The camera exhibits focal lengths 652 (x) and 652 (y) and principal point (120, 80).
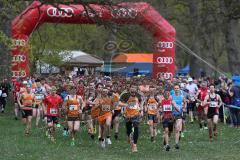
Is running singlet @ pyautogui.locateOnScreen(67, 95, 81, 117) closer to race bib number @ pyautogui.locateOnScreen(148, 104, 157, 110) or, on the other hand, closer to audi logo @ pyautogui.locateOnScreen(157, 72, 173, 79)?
race bib number @ pyautogui.locateOnScreen(148, 104, 157, 110)

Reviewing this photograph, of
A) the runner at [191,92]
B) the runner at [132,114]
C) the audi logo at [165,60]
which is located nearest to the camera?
the runner at [132,114]

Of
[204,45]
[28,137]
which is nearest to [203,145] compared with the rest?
[28,137]

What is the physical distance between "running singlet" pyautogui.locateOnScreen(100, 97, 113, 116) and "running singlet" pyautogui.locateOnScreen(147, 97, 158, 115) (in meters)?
2.10

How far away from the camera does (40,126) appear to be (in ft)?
86.1

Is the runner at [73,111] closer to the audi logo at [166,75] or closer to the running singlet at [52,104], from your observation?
the running singlet at [52,104]

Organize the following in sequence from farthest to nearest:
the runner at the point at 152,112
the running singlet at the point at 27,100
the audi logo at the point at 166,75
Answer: the audi logo at the point at 166,75, the running singlet at the point at 27,100, the runner at the point at 152,112

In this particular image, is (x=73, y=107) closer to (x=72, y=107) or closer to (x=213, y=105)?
(x=72, y=107)

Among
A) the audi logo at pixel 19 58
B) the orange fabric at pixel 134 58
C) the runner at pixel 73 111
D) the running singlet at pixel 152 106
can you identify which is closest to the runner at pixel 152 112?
the running singlet at pixel 152 106

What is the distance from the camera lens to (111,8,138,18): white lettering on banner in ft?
56.0

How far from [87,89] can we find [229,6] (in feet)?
47.4

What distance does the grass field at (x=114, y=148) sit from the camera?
1695 centimetres

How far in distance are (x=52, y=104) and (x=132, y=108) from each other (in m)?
3.32

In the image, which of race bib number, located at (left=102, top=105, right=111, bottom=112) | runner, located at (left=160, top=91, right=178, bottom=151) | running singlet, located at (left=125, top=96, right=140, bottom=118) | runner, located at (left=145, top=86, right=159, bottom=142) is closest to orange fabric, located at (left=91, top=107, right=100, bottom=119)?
race bib number, located at (left=102, top=105, right=111, bottom=112)

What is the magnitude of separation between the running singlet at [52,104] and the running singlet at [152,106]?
2.98 metres
